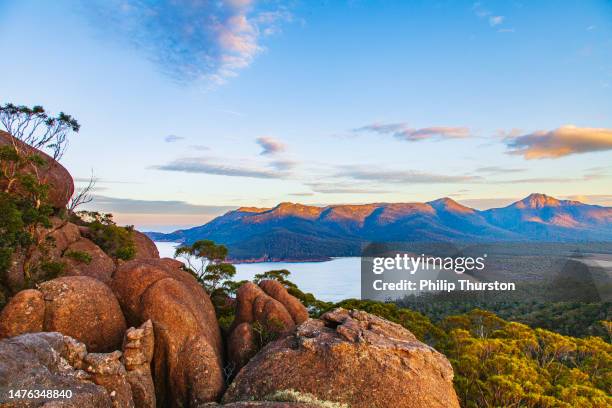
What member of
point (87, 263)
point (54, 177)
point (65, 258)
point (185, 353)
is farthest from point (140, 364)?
point (54, 177)

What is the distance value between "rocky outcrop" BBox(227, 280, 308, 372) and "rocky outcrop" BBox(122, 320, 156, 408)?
13.9ft

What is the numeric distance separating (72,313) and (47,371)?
5567 millimetres

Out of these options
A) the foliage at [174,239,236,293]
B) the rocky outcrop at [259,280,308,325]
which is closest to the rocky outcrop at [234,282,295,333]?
the rocky outcrop at [259,280,308,325]

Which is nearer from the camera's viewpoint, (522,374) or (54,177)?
(522,374)

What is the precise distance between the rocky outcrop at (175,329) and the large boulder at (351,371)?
8.58ft

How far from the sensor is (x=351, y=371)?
15.8 m

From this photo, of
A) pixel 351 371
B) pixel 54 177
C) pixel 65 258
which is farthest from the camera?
pixel 54 177

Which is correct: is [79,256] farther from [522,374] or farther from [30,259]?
[522,374]

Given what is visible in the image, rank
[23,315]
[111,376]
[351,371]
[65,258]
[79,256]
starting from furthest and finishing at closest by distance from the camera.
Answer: [65,258] → [79,256] → [23,315] → [351,371] → [111,376]

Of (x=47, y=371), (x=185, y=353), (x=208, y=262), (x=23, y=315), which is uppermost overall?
(x=23, y=315)

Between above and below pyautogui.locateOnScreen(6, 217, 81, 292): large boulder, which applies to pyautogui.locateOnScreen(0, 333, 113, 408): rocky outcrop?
below

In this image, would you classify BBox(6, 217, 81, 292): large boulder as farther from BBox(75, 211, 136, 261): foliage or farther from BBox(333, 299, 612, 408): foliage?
BBox(333, 299, 612, 408): foliage

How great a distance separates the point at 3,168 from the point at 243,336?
26.6m

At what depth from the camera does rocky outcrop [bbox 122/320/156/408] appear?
665 inches
